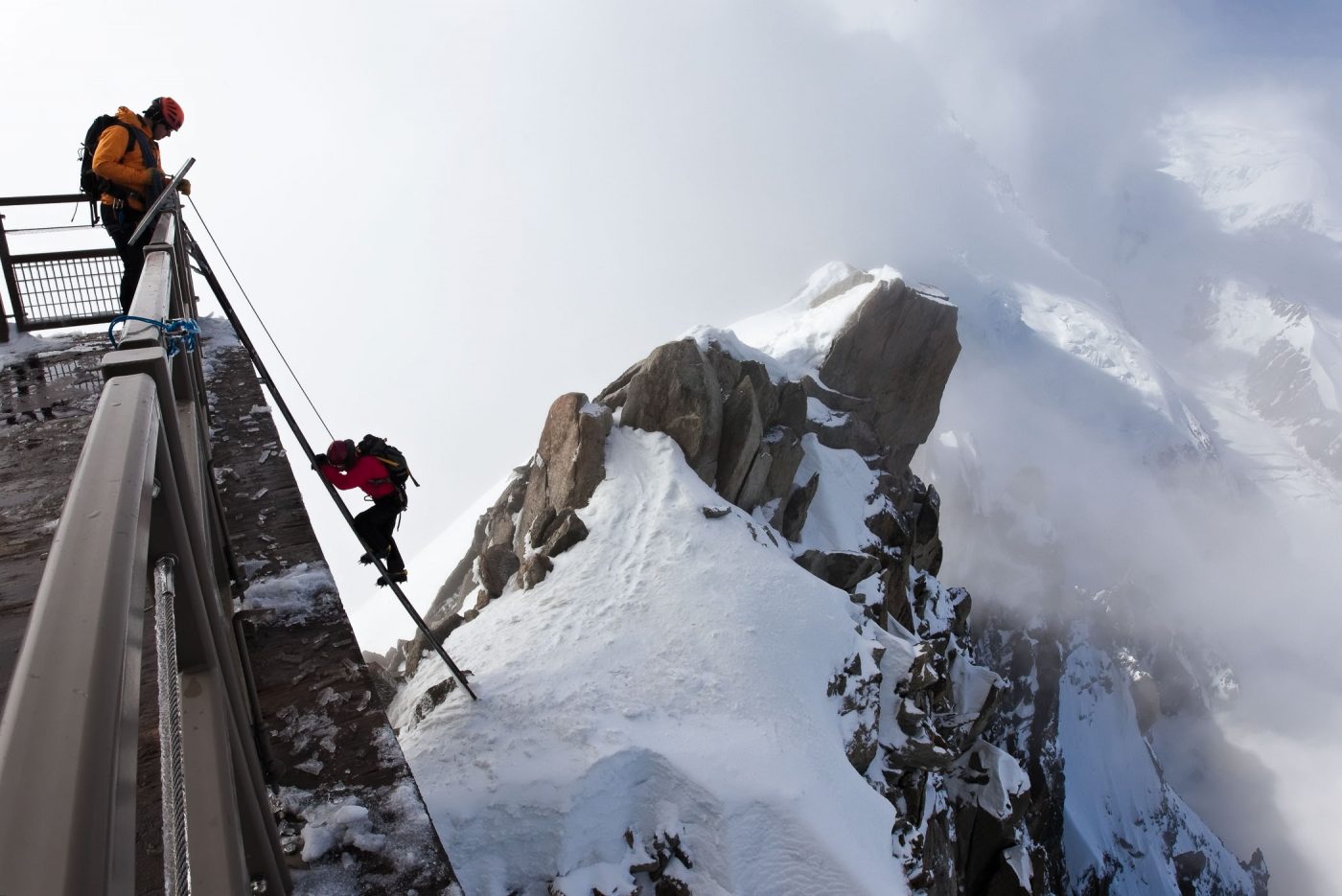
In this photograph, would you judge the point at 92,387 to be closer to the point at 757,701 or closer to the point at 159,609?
the point at 159,609

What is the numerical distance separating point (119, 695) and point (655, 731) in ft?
34.5

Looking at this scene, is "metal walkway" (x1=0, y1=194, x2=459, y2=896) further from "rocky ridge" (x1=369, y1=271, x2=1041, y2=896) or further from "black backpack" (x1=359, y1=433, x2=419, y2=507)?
"rocky ridge" (x1=369, y1=271, x2=1041, y2=896)

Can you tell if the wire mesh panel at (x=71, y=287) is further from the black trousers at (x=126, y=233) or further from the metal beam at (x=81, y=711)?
A: the metal beam at (x=81, y=711)

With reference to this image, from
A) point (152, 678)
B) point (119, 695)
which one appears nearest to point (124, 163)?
point (152, 678)

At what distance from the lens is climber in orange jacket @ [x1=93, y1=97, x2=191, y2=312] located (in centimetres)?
753

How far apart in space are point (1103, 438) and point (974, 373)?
3081 centimetres

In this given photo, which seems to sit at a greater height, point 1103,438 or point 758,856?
point 758,856

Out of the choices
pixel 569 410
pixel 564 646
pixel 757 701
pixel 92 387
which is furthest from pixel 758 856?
pixel 569 410

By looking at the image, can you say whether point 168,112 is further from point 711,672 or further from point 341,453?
point 711,672

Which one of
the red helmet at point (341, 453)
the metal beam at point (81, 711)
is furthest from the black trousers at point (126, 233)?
the metal beam at point (81, 711)

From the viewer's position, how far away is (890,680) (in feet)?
54.0

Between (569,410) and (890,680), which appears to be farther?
(569,410)

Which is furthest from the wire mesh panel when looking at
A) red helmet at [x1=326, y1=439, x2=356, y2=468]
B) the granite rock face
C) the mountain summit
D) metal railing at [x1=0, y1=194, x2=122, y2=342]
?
the granite rock face

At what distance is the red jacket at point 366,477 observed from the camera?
8359 mm
